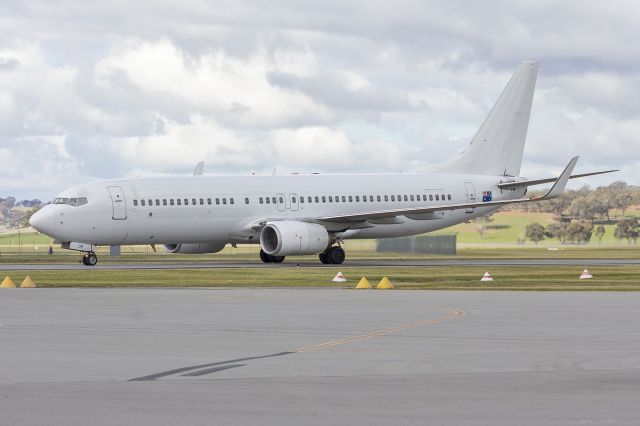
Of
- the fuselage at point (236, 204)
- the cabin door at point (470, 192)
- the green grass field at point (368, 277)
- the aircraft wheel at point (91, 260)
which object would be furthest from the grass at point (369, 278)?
the cabin door at point (470, 192)

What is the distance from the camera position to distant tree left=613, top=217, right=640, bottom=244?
115 metres

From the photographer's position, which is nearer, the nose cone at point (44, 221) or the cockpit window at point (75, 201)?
the nose cone at point (44, 221)

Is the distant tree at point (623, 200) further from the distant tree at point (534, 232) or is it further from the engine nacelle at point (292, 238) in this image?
the engine nacelle at point (292, 238)

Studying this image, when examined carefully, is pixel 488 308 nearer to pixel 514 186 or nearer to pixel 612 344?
pixel 612 344

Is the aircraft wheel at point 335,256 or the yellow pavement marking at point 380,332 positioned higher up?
the aircraft wheel at point 335,256

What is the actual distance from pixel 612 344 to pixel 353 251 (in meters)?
54.6

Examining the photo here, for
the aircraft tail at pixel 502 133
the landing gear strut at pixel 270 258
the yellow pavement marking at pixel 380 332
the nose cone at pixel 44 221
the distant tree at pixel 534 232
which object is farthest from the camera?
the distant tree at pixel 534 232

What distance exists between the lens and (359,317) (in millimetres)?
25094

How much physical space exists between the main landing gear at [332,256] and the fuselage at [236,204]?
1047mm

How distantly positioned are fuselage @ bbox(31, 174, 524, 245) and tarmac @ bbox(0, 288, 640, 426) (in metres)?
24.8

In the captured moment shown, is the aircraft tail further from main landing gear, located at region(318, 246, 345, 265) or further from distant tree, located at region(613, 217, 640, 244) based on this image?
distant tree, located at region(613, 217, 640, 244)

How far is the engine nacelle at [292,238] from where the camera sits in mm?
54531

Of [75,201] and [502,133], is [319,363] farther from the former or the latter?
[502,133]

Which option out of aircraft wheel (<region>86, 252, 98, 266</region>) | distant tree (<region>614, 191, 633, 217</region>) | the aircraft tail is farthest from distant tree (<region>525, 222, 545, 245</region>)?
aircraft wheel (<region>86, 252, 98, 266</region>)
